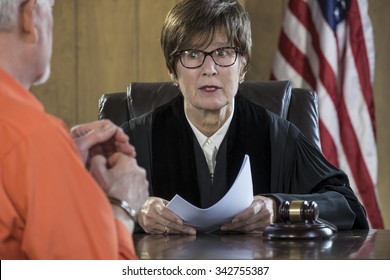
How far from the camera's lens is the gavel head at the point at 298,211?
1614 millimetres

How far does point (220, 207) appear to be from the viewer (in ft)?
5.43

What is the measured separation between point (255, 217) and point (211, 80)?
38cm

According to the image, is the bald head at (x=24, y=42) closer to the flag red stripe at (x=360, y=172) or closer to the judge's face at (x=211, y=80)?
the judge's face at (x=211, y=80)

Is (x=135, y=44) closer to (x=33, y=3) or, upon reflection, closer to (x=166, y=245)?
(x=166, y=245)

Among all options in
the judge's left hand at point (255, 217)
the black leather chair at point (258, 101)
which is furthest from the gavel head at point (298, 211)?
the black leather chair at point (258, 101)

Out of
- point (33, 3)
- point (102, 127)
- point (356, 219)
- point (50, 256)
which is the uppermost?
point (33, 3)

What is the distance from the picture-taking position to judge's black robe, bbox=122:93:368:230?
2076mm

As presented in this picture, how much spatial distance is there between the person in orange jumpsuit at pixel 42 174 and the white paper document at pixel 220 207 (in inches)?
28.8

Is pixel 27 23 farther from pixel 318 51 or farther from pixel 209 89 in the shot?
pixel 318 51

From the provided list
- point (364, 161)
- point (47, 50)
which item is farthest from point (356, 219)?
point (47, 50)

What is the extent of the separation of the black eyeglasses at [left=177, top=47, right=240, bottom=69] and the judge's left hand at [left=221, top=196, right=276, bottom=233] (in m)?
0.37

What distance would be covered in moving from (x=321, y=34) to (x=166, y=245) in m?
1.69

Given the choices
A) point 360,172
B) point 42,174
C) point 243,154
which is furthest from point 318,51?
point 42,174

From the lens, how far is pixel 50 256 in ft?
2.63
